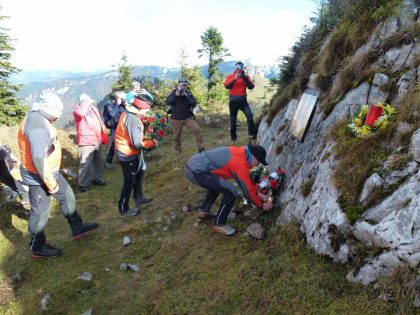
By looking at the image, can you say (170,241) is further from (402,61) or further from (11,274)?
(402,61)

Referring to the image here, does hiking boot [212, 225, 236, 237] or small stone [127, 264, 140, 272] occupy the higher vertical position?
hiking boot [212, 225, 236, 237]

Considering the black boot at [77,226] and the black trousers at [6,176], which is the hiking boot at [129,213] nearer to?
the black boot at [77,226]

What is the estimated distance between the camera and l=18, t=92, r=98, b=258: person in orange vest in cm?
575

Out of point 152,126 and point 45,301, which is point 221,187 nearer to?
point 152,126

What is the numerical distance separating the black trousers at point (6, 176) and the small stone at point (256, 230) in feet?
20.1

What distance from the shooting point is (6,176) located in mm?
8250

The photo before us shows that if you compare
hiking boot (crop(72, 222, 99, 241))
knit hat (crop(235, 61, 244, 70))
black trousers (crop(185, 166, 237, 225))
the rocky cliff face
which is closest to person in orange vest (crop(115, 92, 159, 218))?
hiking boot (crop(72, 222, 99, 241))

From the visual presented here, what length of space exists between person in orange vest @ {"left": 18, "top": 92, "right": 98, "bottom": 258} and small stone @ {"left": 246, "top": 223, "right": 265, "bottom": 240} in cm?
369

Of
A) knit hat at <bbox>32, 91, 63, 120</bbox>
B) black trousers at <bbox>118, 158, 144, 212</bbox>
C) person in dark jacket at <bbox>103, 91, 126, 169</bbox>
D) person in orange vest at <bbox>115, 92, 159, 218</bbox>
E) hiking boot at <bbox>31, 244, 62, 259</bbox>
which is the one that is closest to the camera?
knit hat at <bbox>32, 91, 63, 120</bbox>

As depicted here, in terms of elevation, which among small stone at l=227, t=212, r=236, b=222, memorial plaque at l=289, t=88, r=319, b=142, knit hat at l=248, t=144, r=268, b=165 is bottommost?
small stone at l=227, t=212, r=236, b=222

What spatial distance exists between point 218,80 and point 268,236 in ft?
124

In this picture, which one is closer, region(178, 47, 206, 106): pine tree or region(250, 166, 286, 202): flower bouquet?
region(250, 166, 286, 202): flower bouquet

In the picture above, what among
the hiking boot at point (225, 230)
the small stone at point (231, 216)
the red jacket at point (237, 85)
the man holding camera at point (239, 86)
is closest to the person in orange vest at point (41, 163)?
the hiking boot at point (225, 230)

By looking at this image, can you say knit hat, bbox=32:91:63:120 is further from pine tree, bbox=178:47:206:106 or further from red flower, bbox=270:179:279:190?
pine tree, bbox=178:47:206:106
